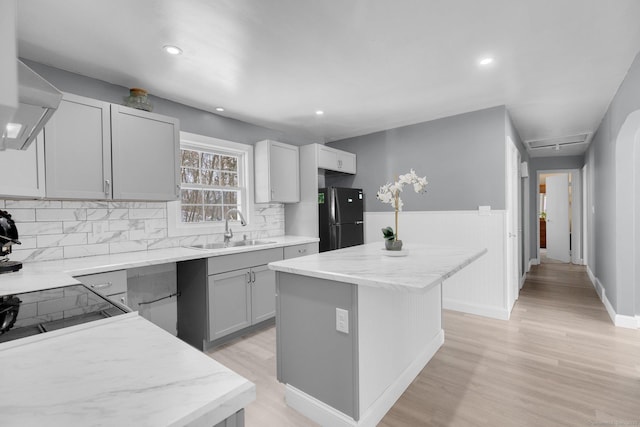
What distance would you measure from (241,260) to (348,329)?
1576 millimetres

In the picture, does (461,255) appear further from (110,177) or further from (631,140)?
(110,177)

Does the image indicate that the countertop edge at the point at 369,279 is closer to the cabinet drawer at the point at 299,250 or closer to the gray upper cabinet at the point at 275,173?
the cabinet drawer at the point at 299,250

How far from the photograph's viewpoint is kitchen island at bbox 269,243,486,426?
5.47 ft

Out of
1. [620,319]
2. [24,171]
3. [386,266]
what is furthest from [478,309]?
[24,171]

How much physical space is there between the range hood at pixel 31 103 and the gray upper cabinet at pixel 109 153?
3.95ft

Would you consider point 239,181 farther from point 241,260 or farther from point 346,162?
point 346,162

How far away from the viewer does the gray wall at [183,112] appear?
241cm

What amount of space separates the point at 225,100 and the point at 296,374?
2.58 metres

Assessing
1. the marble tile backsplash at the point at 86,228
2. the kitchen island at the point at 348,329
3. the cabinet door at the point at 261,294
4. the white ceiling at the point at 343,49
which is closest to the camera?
the kitchen island at the point at 348,329

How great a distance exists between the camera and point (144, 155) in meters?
2.62

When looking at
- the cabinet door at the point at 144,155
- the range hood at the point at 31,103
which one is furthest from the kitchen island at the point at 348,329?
the cabinet door at the point at 144,155

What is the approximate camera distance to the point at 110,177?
2.42 m

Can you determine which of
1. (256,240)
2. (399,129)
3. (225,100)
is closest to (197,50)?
(225,100)

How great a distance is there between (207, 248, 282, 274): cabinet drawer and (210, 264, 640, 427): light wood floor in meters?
0.72
